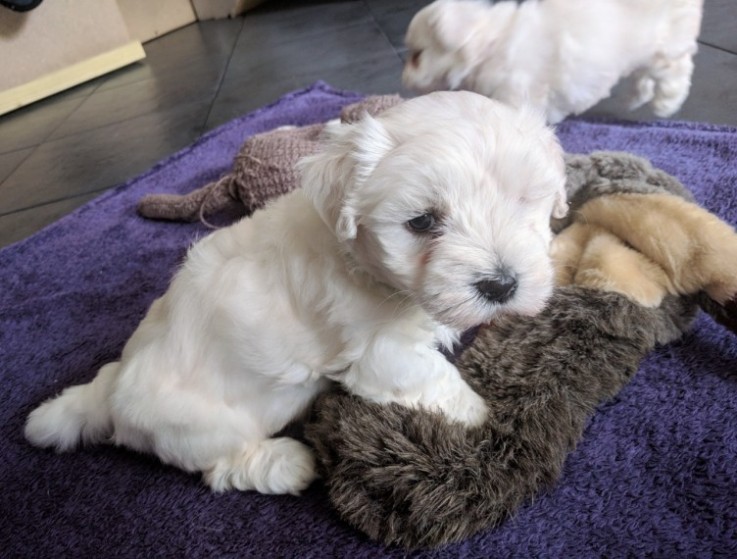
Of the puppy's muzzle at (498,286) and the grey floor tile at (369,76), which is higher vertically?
the puppy's muzzle at (498,286)

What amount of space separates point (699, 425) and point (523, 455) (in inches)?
18.4

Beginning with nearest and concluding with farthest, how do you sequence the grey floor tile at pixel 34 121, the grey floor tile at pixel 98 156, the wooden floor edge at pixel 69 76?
the grey floor tile at pixel 98 156 < the grey floor tile at pixel 34 121 < the wooden floor edge at pixel 69 76

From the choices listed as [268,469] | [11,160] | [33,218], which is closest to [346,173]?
[268,469]

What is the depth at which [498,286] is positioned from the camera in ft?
3.62

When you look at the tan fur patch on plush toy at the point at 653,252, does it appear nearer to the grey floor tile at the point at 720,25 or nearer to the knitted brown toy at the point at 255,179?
the knitted brown toy at the point at 255,179

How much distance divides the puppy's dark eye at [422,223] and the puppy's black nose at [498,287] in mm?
151

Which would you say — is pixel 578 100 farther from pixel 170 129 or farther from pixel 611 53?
pixel 170 129

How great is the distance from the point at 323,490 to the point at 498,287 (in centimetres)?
69

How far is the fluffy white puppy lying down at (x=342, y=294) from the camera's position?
1.12 meters

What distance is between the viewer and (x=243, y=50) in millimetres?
5844

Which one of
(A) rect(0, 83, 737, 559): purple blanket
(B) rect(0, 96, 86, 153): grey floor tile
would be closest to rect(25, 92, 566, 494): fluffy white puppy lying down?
(A) rect(0, 83, 737, 559): purple blanket

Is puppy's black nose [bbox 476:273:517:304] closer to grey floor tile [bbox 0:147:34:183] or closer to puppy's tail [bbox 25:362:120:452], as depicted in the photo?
puppy's tail [bbox 25:362:120:452]

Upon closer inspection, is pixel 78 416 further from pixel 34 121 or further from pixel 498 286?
pixel 34 121

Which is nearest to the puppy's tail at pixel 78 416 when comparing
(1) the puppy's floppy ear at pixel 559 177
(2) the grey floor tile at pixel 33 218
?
(1) the puppy's floppy ear at pixel 559 177
